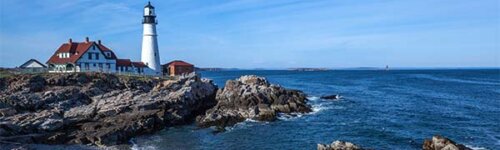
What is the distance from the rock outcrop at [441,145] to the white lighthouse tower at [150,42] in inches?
1756

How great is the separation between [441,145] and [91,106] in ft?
88.2

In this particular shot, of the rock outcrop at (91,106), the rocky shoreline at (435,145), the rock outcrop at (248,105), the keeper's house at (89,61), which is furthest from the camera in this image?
the keeper's house at (89,61)

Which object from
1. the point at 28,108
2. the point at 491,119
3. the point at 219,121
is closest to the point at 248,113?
the point at 219,121

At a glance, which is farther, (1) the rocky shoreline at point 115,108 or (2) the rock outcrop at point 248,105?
(2) the rock outcrop at point 248,105

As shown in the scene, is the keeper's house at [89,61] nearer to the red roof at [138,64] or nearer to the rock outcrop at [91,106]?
the red roof at [138,64]

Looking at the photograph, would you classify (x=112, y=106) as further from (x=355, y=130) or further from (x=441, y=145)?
(x=441, y=145)

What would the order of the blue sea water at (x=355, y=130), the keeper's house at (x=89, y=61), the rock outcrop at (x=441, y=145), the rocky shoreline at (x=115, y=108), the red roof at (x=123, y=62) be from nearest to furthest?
1. the rock outcrop at (x=441, y=145)
2. the rocky shoreline at (x=115, y=108)
3. the blue sea water at (x=355, y=130)
4. the keeper's house at (x=89, y=61)
5. the red roof at (x=123, y=62)

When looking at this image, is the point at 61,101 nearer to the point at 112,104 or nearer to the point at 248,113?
the point at 112,104

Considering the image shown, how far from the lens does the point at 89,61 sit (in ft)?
198

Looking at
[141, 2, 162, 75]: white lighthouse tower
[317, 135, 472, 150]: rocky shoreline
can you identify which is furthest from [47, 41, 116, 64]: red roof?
[317, 135, 472, 150]: rocky shoreline

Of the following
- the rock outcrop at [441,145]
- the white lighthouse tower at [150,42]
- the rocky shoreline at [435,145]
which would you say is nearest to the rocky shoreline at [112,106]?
the white lighthouse tower at [150,42]

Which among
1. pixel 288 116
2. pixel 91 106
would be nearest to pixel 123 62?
pixel 91 106

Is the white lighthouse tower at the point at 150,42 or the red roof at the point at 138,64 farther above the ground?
the white lighthouse tower at the point at 150,42

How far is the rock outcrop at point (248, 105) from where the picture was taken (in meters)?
38.6
